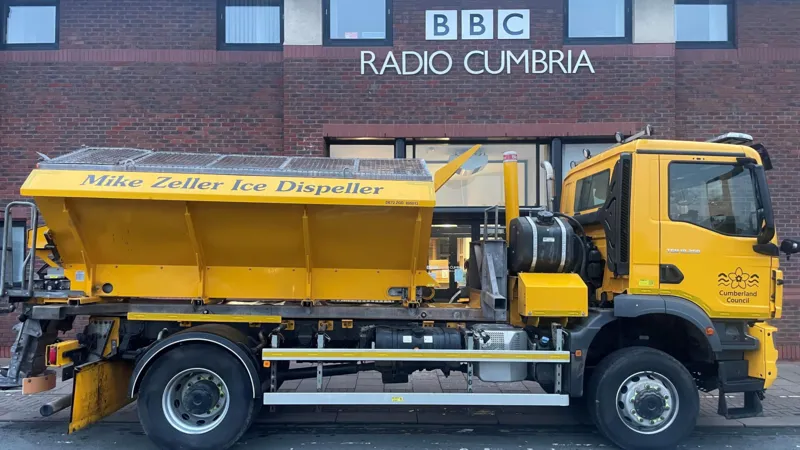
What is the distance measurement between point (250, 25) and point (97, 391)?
6.45 metres

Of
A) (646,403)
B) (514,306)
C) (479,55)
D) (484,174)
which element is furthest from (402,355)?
(479,55)

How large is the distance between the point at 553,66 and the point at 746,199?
450cm

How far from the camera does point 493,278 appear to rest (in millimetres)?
5219

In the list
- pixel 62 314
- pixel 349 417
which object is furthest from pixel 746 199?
pixel 62 314

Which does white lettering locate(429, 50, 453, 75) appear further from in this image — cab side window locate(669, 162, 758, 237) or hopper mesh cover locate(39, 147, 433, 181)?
cab side window locate(669, 162, 758, 237)

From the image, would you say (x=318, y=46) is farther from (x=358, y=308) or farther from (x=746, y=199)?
(x=746, y=199)

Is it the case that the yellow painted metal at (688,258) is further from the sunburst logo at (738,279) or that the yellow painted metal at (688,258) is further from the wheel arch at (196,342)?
the wheel arch at (196,342)

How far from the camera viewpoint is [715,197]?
202 inches

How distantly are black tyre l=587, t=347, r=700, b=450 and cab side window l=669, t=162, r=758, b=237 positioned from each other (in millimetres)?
1321

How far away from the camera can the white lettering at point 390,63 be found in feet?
29.3

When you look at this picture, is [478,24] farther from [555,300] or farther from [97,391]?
[97,391]

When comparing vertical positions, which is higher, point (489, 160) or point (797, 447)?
point (489, 160)

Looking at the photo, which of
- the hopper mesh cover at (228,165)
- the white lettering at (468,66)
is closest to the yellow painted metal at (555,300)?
the hopper mesh cover at (228,165)

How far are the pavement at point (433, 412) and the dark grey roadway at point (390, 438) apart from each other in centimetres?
16
